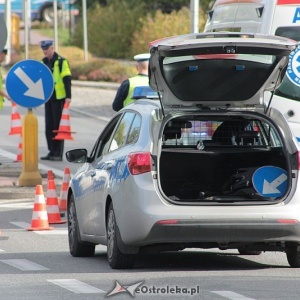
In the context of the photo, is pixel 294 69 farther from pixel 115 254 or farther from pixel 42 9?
pixel 42 9

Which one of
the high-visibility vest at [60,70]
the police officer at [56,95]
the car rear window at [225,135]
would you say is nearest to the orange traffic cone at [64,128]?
the police officer at [56,95]

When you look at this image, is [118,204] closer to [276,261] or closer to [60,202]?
[276,261]

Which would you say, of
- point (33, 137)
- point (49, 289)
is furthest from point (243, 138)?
point (33, 137)

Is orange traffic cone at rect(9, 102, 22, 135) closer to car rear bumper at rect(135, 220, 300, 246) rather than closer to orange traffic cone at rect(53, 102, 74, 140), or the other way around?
orange traffic cone at rect(53, 102, 74, 140)

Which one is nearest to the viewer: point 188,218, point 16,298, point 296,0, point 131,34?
point 16,298

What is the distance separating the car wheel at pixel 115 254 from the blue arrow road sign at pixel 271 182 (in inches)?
48.6

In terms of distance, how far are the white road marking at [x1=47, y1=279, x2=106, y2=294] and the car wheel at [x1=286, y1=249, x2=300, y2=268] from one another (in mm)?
2052

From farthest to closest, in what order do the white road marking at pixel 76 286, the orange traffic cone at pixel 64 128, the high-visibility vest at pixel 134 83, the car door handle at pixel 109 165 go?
the orange traffic cone at pixel 64 128 → the high-visibility vest at pixel 134 83 → the car door handle at pixel 109 165 → the white road marking at pixel 76 286

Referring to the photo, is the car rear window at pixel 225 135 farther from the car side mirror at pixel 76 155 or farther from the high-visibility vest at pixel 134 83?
the high-visibility vest at pixel 134 83

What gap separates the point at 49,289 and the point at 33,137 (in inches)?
374

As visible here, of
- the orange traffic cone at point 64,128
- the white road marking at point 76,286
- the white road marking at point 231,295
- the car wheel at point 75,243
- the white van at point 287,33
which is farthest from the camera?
the orange traffic cone at point 64,128

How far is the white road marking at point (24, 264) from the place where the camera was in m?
11.6

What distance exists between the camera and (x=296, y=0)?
16.1 meters

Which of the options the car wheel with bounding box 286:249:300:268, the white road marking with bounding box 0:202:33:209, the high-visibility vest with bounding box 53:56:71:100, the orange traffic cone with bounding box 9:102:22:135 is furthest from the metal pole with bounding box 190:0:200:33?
the car wheel with bounding box 286:249:300:268
